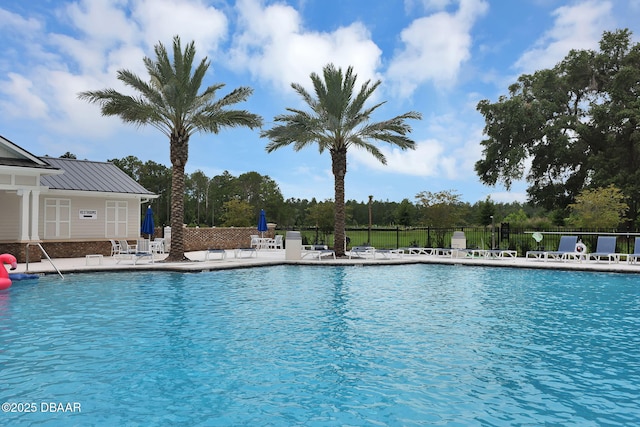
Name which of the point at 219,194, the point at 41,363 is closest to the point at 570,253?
the point at 41,363

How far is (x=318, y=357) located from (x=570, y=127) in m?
36.9

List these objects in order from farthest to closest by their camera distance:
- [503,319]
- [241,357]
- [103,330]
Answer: [503,319] < [103,330] < [241,357]

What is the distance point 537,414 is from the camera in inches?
201

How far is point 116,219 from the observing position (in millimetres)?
24422

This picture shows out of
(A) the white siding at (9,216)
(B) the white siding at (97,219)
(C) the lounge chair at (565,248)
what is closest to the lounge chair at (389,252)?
(C) the lounge chair at (565,248)

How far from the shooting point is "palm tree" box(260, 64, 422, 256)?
22375mm

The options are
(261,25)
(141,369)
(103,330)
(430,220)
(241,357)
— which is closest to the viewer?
(141,369)

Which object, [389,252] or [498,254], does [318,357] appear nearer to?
[389,252]

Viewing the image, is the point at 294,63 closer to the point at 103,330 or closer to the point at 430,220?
the point at 103,330

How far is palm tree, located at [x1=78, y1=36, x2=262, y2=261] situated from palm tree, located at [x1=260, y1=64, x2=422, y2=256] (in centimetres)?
237

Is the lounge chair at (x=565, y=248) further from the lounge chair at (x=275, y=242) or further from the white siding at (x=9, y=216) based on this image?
the white siding at (x=9, y=216)

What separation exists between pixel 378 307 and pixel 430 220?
93.5ft

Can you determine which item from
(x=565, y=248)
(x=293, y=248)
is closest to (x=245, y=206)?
(x=293, y=248)

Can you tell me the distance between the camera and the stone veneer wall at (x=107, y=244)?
19.3 metres
